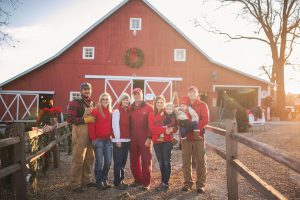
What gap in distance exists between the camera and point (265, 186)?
3.53 meters

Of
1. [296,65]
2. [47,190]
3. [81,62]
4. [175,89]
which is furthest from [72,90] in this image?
[296,65]

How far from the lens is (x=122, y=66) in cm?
1972

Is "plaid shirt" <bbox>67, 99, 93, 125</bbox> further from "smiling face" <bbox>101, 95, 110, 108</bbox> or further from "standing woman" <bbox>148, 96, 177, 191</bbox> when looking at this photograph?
"standing woman" <bbox>148, 96, 177, 191</bbox>

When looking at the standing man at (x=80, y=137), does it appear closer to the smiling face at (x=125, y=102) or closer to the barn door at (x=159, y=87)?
the smiling face at (x=125, y=102)

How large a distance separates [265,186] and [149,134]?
2.56 metres

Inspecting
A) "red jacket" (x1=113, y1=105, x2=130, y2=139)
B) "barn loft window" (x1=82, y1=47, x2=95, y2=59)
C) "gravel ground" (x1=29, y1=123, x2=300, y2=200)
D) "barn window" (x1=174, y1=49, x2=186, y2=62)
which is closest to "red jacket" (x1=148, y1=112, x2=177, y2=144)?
"red jacket" (x1=113, y1=105, x2=130, y2=139)

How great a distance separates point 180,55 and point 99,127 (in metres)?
15.2

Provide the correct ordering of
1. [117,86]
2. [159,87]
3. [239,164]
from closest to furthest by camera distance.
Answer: [239,164], [117,86], [159,87]

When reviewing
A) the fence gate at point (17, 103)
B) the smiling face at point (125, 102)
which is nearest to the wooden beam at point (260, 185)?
the smiling face at point (125, 102)

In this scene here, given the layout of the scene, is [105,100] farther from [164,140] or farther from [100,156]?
[164,140]

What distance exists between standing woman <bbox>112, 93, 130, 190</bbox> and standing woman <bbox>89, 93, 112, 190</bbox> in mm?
125

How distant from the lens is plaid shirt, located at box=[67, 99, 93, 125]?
18.1 ft

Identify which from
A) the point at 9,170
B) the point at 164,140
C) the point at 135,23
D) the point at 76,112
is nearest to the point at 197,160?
the point at 164,140

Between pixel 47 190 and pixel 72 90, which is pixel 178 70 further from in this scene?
pixel 47 190
